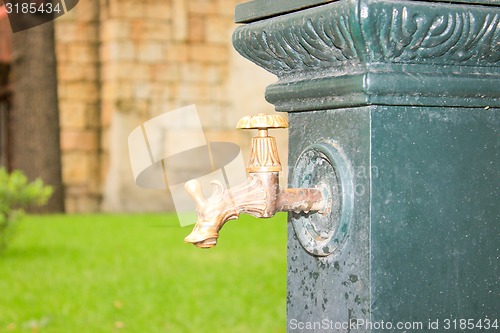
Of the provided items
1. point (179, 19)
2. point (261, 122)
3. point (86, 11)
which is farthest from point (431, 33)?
point (86, 11)

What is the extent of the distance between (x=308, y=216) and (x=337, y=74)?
0.26 m

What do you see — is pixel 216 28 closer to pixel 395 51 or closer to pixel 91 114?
pixel 91 114

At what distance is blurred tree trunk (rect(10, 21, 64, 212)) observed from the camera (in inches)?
429

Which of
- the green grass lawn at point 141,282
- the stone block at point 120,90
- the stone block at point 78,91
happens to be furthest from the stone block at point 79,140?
the green grass lawn at point 141,282

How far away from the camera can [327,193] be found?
1.58 meters

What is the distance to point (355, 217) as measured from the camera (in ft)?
4.96

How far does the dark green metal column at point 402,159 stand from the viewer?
148 cm

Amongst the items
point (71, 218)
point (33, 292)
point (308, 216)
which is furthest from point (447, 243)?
point (71, 218)

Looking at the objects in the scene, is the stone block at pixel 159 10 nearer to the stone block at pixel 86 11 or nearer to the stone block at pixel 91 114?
the stone block at pixel 86 11

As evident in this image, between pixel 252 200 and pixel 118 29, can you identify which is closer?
pixel 252 200

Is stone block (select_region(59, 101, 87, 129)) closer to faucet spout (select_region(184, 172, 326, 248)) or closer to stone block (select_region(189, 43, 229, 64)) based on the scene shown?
stone block (select_region(189, 43, 229, 64))

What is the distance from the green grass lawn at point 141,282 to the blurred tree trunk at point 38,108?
98.9 inches

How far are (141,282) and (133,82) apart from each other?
578cm

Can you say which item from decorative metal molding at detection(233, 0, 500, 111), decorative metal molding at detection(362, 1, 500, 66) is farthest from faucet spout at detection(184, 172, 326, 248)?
decorative metal molding at detection(362, 1, 500, 66)
